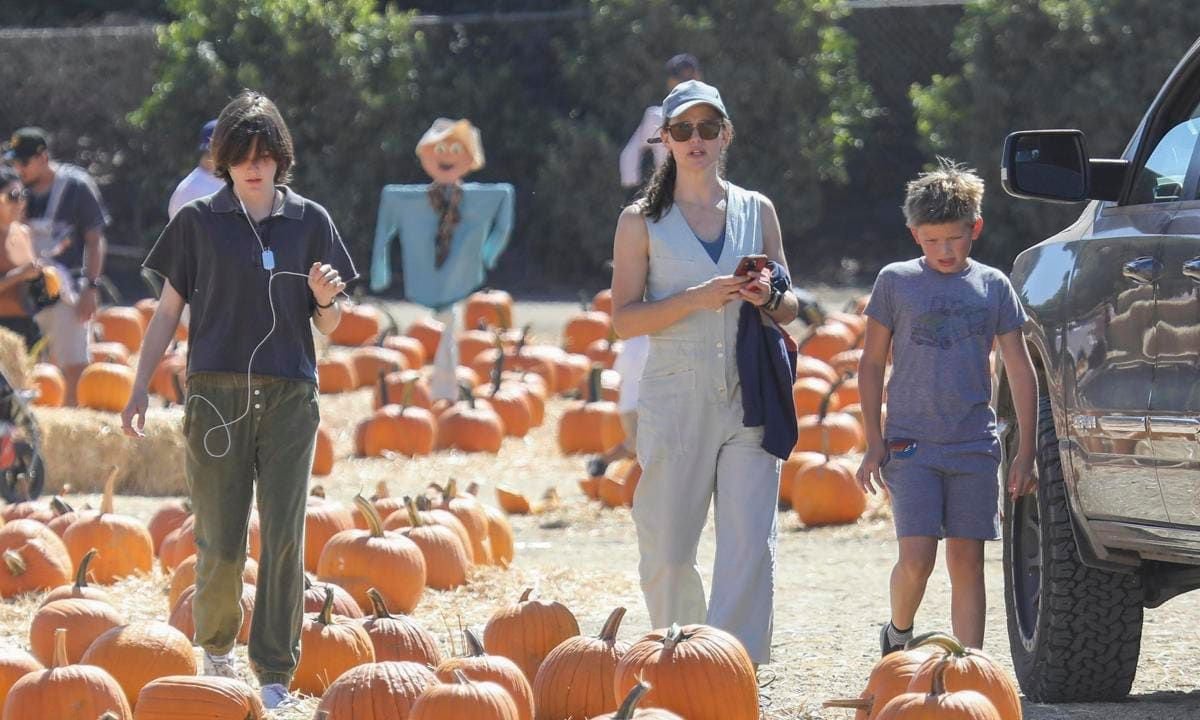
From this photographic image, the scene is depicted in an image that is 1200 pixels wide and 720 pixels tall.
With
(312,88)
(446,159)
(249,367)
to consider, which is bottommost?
(249,367)

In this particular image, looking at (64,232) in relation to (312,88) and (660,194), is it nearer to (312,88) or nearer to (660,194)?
(660,194)

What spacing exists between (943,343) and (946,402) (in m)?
0.17

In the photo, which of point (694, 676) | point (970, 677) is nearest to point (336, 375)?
point (694, 676)

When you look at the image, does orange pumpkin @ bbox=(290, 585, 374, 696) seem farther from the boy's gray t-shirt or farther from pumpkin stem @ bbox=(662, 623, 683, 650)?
the boy's gray t-shirt

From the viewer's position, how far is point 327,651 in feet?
19.0

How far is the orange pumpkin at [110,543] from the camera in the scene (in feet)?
26.3

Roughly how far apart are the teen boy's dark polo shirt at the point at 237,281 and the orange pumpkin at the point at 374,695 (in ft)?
3.13

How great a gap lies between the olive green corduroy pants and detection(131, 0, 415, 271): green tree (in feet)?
53.6

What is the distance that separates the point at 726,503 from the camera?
557 centimetres

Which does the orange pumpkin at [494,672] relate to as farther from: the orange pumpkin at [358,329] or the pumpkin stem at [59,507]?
the orange pumpkin at [358,329]

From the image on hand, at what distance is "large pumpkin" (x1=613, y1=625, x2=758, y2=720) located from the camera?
476 cm

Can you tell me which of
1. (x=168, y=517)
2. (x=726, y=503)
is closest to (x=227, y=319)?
(x=726, y=503)

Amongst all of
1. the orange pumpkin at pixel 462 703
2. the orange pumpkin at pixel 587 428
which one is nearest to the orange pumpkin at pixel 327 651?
the orange pumpkin at pixel 462 703

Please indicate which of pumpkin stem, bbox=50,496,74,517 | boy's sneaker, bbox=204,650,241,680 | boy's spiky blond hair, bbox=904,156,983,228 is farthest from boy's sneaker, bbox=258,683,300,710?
pumpkin stem, bbox=50,496,74,517
